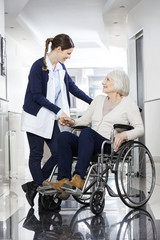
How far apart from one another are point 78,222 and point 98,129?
2.48ft

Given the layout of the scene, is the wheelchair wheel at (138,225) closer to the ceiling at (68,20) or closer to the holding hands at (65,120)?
the holding hands at (65,120)

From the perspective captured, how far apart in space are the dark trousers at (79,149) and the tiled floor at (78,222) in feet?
0.90

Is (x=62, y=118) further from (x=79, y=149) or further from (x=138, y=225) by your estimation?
(x=138, y=225)

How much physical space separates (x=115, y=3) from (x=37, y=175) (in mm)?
3112

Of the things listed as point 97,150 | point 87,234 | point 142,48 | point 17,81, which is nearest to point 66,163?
point 97,150

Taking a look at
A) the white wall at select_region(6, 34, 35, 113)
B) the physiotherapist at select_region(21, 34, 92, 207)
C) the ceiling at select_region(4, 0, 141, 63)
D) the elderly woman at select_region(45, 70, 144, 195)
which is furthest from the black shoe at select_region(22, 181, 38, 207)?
the white wall at select_region(6, 34, 35, 113)

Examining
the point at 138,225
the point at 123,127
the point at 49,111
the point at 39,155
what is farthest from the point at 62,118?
the point at 138,225

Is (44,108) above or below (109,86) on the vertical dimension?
below

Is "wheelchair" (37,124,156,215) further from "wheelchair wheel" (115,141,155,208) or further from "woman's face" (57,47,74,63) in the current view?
"woman's face" (57,47,74,63)

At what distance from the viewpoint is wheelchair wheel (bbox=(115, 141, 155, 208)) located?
2725 mm

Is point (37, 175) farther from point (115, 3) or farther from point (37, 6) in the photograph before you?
point (37, 6)

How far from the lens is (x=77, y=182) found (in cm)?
265

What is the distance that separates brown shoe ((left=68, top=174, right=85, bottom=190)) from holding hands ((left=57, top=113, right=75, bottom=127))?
491 millimetres

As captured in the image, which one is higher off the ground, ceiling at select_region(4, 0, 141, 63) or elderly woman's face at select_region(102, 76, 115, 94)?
ceiling at select_region(4, 0, 141, 63)
